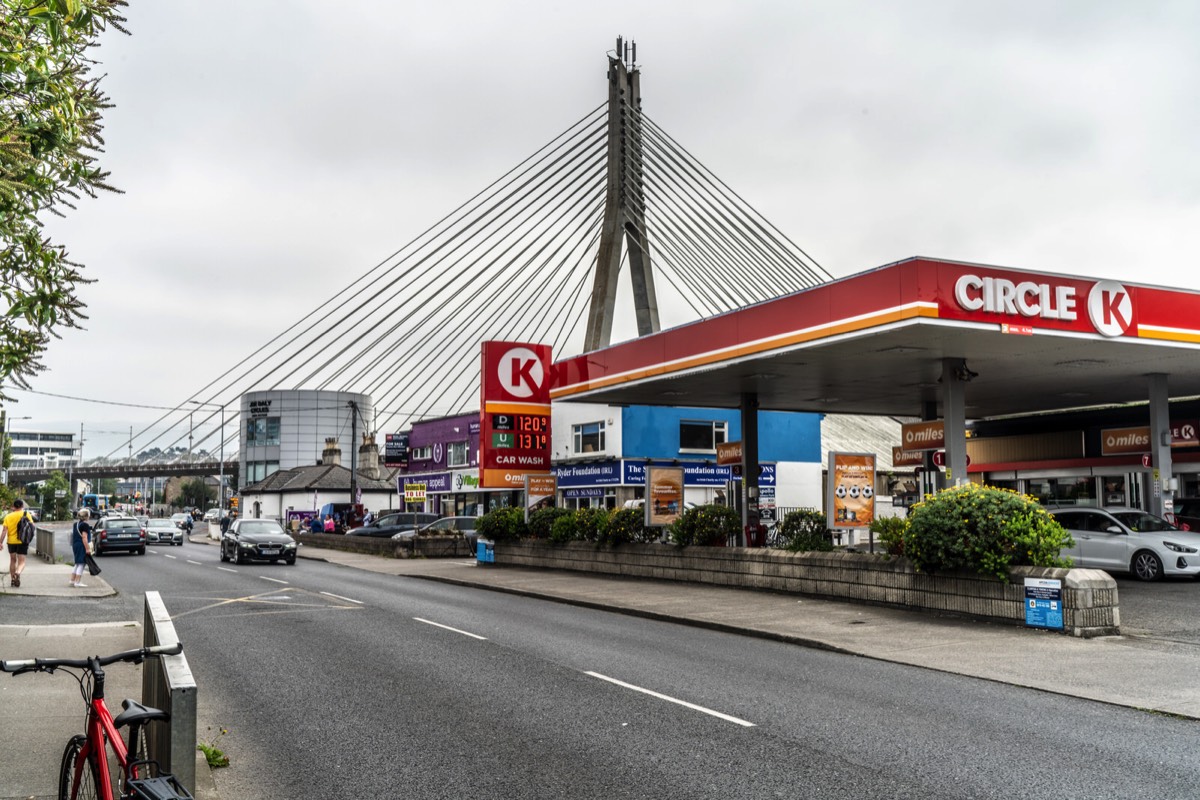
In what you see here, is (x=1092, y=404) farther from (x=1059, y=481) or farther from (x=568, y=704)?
(x=568, y=704)

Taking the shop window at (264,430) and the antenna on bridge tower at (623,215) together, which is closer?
the antenna on bridge tower at (623,215)

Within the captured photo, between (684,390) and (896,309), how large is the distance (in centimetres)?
1097

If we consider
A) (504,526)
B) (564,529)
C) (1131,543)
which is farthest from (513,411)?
(1131,543)

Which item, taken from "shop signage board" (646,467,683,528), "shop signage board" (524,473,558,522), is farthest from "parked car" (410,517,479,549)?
"shop signage board" (646,467,683,528)

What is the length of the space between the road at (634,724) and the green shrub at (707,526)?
8252 mm

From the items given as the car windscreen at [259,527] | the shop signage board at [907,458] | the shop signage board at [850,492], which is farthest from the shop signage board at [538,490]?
the shop signage board at [850,492]

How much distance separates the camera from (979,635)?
13742 mm

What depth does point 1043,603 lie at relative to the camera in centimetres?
1395

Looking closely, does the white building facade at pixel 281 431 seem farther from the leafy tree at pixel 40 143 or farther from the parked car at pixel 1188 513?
the leafy tree at pixel 40 143

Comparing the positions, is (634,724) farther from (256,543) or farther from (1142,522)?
(256,543)

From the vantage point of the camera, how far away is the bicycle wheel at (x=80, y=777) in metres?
4.31

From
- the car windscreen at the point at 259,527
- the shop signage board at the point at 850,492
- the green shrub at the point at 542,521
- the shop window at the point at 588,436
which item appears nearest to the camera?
the shop signage board at the point at 850,492

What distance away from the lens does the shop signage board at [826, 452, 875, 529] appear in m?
19.0

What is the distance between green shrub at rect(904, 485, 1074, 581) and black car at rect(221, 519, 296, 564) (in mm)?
24275
